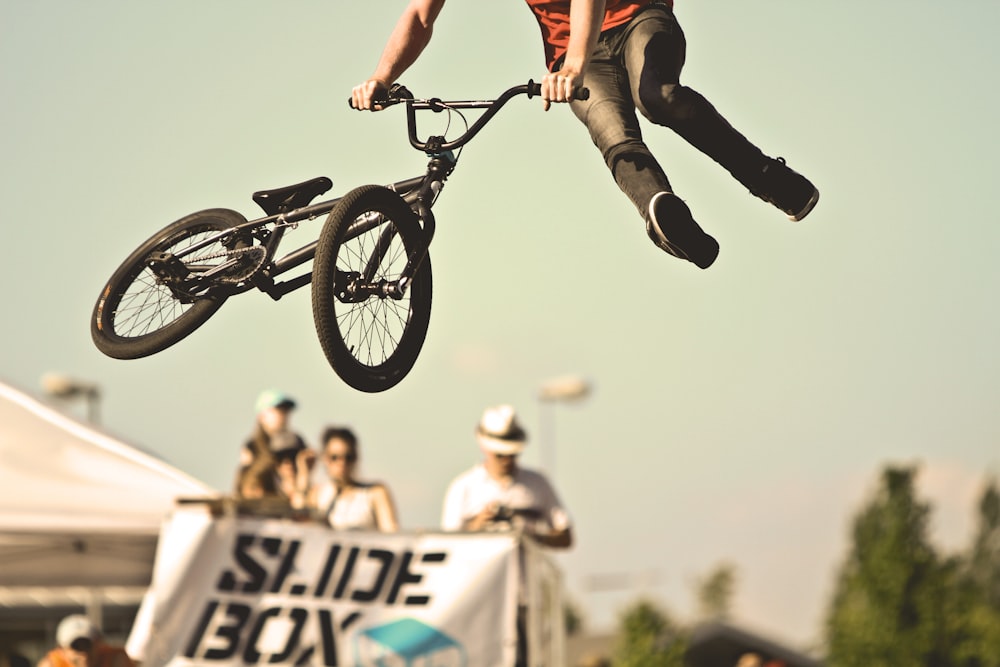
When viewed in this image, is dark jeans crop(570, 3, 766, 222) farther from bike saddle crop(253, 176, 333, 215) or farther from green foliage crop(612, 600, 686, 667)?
green foliage crop(612, 600, 686, 667)

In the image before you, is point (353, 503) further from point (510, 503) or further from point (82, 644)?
point (82, 644)

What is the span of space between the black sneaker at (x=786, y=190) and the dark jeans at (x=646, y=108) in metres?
0.04

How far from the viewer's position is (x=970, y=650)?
2707 inches

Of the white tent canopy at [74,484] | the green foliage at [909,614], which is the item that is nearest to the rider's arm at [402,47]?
the white tent canopy at [74,484]

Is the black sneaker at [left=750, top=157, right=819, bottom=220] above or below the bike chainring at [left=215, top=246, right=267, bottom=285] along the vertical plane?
above

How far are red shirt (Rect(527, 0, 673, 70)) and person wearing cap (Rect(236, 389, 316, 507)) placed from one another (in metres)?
5.67

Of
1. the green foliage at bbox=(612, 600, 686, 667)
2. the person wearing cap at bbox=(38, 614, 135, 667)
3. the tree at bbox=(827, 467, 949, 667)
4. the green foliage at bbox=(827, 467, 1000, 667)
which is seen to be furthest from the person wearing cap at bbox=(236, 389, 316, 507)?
the tree at bbox=(827, 467, 949, 667)

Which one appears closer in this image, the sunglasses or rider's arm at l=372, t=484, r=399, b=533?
rider's arm at l=372, t=484, r=399, b=533

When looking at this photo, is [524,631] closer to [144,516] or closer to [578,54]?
[144,516]

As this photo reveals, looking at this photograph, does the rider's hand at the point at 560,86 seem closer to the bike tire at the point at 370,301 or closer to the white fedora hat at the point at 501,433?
the bike tire at the point at 370,301

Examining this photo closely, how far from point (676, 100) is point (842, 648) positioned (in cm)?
7011

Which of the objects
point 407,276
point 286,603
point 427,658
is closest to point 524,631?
point 427,658

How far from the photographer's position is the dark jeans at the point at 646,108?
484cm

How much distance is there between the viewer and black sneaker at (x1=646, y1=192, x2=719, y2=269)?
4.60m
